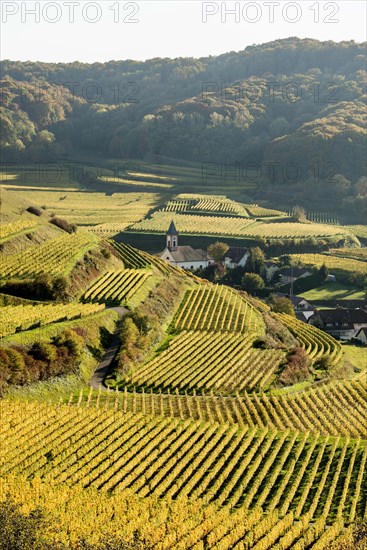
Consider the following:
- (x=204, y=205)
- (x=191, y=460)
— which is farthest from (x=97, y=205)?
(x=191, y=460)

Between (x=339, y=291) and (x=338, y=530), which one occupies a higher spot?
(x=338, y=530)

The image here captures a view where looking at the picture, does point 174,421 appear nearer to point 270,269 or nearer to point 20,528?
point 20,528

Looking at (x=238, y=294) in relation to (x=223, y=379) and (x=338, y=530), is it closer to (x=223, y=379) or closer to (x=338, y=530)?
(x=223, y=379)

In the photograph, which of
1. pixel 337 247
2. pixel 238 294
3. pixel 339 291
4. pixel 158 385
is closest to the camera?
pixel 158 385

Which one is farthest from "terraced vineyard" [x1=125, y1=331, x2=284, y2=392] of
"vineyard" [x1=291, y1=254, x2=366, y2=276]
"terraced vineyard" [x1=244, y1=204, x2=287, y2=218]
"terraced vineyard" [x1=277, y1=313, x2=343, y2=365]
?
"terraced vineyard" [x1=244, y1=204, x2=287, y2=218]

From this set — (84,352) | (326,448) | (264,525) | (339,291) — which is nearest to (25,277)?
(84,352)
